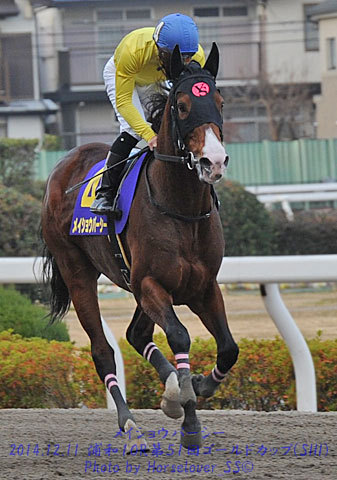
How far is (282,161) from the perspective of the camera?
2195 cm

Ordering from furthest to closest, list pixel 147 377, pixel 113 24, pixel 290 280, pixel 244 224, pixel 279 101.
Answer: pixel 279 101, pixel 113 24, pixel 244 224, pixel 147 377, pixel 290 280

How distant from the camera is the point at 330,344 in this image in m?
5.48

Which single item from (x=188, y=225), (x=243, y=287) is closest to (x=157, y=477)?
(x=188, y=225)

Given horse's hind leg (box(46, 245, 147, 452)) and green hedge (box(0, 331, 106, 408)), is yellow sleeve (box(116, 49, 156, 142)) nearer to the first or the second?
horse's hind leg (box(46, 245, 147, 452))

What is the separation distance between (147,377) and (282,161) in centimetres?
1681

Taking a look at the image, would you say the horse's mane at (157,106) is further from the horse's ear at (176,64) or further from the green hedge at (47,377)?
the green hedge at (47,377)

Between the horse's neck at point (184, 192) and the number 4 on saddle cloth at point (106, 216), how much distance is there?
0.29 metres

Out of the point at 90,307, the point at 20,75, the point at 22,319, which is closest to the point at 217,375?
the point at 90,307

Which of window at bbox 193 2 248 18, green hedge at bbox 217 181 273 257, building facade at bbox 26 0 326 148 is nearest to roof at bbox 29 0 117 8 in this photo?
building facade at bbox 26 0 326 148

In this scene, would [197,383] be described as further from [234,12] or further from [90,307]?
[234,12]

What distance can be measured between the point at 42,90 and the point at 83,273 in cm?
1917

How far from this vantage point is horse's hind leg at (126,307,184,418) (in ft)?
13.1

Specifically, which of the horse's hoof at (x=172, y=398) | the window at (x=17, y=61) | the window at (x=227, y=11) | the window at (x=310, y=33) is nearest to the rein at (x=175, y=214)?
the horse's hoof at (x=172, y=398)

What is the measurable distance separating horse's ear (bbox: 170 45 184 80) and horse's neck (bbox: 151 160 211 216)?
0.37 meters
